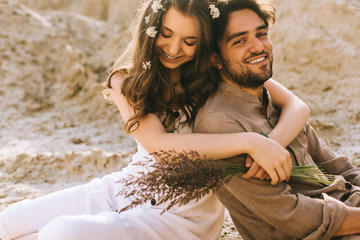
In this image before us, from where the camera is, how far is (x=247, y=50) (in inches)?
85.8

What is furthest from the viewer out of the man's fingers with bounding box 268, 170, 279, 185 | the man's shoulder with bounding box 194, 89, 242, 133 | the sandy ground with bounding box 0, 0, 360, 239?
the sandy ground with bounding box 0, 0, 360, 239

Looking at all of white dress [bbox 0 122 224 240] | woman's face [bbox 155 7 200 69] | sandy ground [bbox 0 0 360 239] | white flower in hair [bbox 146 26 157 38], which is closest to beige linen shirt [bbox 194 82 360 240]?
white dress [bbox 0 122 224 240]

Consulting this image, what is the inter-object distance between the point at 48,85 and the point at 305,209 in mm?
5363

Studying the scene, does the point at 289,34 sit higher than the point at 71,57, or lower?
higher

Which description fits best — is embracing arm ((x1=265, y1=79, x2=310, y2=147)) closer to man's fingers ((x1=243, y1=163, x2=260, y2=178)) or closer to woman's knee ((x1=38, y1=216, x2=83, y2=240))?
man's fingers ((x1=243, y1=163, x2=260, y2=178))

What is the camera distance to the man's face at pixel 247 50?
2.19m

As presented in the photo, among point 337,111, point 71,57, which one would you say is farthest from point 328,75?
point 71,57

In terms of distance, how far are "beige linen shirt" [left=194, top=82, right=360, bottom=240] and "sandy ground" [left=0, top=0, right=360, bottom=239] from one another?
29.8 inches

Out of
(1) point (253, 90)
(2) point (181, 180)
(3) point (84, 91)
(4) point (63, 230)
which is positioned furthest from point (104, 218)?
(3) point (84, 91)

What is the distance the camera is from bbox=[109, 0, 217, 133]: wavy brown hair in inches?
88.9

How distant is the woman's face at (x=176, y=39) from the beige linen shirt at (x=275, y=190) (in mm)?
321

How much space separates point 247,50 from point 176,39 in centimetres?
45

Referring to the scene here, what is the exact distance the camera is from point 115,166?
12.6 ft

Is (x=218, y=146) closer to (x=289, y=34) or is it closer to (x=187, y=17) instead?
(x=187, y=17)
